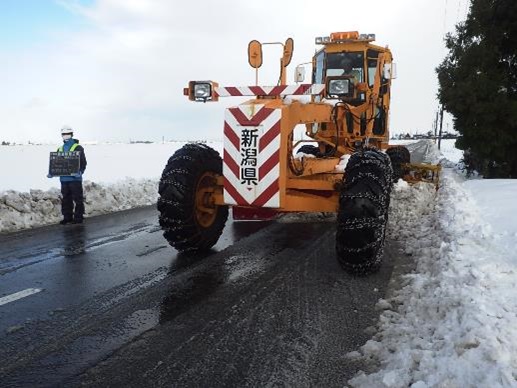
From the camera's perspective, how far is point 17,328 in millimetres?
3678

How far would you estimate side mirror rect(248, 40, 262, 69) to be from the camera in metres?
6.01

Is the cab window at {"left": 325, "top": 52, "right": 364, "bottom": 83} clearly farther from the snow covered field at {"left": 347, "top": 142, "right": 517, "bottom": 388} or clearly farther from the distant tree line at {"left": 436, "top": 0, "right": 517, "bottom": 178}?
the distant tree line at {"left": 436, "top": 0, "right": 517, "bottom": 178}

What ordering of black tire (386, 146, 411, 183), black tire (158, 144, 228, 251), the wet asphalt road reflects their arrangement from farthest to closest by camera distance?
black tire (386, 146, 411, 183)
black tire (158, 144, 228, 251)
the wet asphalt road

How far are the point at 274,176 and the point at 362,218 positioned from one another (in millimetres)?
1053

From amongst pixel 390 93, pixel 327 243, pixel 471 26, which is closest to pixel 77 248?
pixel 327 243

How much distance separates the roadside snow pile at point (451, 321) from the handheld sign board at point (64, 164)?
616 cm

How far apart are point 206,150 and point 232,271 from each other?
5.51ft

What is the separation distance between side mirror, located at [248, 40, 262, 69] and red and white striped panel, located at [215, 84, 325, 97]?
56 centimetres

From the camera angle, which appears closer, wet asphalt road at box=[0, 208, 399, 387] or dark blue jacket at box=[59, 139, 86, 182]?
wet asphalt road at box=[0, 208, 399, 387]

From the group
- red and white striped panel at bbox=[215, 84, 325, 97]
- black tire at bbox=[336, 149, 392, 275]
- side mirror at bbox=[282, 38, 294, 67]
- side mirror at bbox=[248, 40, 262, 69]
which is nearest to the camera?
black tire at bbox=[336, 149, 392, 275]

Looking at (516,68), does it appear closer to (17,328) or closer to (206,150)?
(206,150)

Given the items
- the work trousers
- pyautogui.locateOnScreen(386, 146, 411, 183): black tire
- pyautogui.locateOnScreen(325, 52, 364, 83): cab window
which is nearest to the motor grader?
pyautogui.locateOnScreen(325, 52, 364, 83): cab window

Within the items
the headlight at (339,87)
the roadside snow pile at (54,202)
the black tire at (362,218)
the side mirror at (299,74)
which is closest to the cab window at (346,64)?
the side mirror at (299,74)

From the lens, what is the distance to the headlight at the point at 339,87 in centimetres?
520
